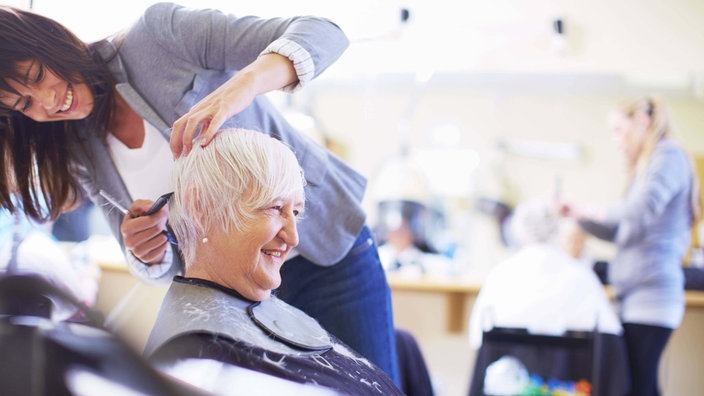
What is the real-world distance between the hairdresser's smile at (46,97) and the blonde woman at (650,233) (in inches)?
43.3

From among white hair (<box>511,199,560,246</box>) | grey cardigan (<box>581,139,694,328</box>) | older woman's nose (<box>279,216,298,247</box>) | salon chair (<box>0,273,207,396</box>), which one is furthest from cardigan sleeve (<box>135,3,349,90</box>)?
white hair (<box>511,199,560,246</box>)

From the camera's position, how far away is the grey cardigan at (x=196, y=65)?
73cm

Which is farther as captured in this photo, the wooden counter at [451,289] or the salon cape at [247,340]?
the wooden counter at [451,289]

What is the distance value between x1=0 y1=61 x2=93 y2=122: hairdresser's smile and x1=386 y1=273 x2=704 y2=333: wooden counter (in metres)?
1.86

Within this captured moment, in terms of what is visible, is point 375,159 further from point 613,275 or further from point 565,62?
point 613,275

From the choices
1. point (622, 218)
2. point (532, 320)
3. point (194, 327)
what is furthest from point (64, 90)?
point (532, 320)

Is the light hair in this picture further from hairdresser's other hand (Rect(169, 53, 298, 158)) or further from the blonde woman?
hairdresser's other hand (Rect(169, 53, 298, 158))

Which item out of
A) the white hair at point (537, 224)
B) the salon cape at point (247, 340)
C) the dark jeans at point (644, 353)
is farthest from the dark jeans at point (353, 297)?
the white hair at point (537, 224)

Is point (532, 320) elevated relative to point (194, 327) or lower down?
lower down

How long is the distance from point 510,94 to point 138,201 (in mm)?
2244

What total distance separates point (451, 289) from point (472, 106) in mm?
744

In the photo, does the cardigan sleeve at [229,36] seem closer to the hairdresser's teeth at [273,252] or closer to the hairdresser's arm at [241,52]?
the hairdresser's arm at [241,52]

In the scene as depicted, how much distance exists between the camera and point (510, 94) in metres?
2.81

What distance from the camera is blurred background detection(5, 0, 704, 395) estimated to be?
3.24 ft
